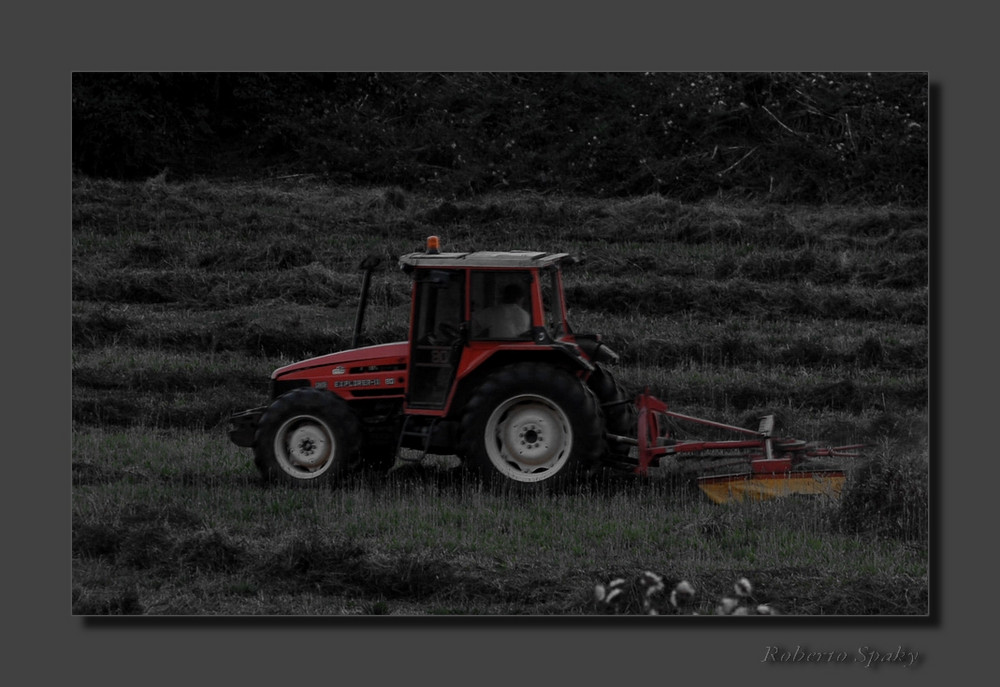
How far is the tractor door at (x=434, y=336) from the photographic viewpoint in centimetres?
1038

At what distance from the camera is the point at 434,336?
10.4 meters

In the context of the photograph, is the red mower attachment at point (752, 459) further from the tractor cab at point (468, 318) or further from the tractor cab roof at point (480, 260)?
the tractor cab roof at point (480, 260)

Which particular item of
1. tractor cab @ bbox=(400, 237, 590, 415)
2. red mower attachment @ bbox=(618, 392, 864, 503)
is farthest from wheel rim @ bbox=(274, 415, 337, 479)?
red mower attachment @ bbox=(618, 392, 864, 503)

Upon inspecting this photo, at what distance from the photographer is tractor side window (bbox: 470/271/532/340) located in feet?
33.9

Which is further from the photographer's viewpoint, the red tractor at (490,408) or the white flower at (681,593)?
the red tractor at (490,408)

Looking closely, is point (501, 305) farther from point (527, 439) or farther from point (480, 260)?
point (527, 439)

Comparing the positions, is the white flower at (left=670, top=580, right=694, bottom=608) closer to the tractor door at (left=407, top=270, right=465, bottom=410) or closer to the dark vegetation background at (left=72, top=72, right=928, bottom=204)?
the tractor door at (left=407, top=270, right=465, bottom=410)

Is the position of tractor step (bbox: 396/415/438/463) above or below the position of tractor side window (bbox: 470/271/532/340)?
below

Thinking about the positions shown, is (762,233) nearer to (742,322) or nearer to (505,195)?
(742,322)

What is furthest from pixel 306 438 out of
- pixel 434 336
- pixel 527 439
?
pixel 527 439

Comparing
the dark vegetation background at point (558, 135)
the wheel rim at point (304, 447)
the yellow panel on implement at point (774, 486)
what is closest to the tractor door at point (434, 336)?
the wheel rim at point (304, 447)

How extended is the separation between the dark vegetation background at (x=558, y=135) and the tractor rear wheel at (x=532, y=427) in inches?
169

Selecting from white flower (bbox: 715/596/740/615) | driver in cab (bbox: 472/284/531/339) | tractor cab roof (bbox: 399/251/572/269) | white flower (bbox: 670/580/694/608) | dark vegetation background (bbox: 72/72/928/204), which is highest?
dark vegetation background (bbox: 72/72/928/204)

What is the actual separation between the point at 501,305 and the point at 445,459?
1731 millimetres
